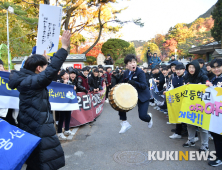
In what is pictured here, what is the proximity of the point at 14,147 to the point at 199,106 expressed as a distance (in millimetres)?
3807

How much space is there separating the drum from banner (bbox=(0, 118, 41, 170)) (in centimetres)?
217

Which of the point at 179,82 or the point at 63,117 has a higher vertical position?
→ the point at 179,82

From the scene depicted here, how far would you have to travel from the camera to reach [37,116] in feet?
7.61

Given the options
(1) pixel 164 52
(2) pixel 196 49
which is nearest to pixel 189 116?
(2) pixel 196 49

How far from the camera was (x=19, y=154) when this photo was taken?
1.96 meters

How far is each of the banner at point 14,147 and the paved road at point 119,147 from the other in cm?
178

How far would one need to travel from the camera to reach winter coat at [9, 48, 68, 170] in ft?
7.43

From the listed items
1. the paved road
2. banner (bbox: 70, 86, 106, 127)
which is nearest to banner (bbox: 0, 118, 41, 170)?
the paved road

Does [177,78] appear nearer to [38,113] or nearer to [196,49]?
[38,113]

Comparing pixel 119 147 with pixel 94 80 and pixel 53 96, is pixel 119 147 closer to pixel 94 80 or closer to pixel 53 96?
pixel 53 96

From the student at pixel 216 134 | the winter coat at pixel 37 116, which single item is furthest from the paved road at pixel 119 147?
the winter coat at pixel 37 116

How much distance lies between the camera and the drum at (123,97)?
399 centimetres

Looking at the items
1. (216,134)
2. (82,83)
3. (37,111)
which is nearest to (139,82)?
(216,134)

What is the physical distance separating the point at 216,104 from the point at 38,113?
3457 millimetres
